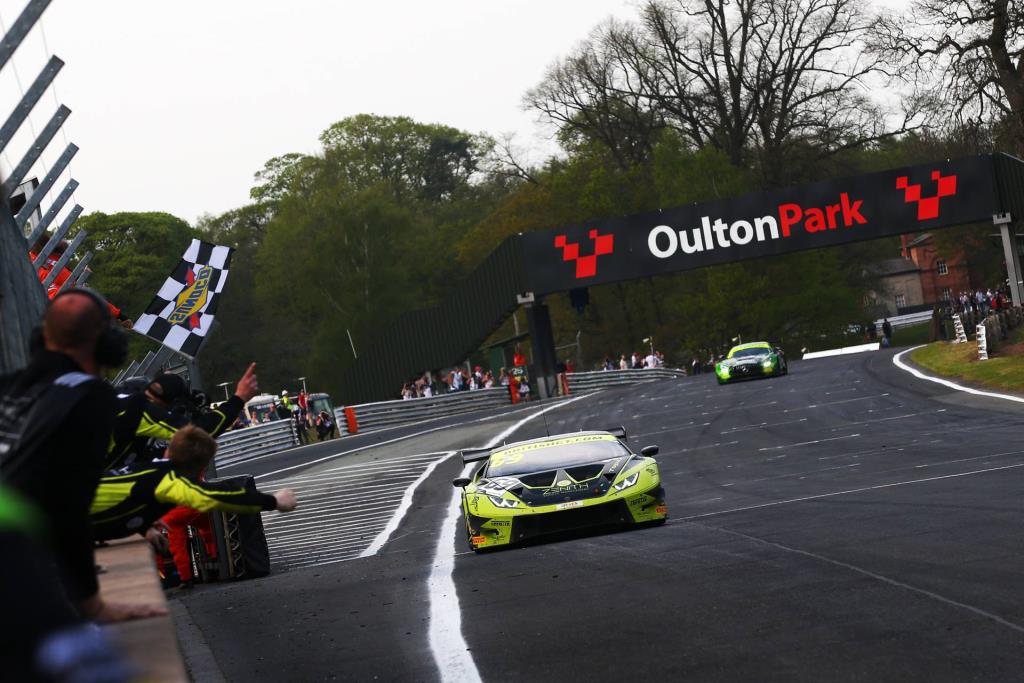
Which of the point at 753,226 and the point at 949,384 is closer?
the point at 949,384

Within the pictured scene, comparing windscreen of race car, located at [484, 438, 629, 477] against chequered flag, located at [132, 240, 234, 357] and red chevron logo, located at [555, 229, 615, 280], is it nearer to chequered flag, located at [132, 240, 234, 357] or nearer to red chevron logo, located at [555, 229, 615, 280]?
chequered flag, located at [132, 240, 234, 357]

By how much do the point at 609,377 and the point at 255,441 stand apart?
2179 centimetres

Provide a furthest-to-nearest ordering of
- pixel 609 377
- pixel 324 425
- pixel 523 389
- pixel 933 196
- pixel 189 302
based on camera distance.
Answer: pixel 609 377
pixel 523 389
pixel 933 196
pixel 324 425
pixel 189 302

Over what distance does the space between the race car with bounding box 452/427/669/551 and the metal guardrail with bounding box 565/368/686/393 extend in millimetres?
38694

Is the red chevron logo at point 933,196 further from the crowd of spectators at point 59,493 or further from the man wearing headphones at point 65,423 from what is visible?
the man wearing headphones at point 65,423

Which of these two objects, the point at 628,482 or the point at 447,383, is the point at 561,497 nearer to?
the point at 628,482

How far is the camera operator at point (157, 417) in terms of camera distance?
866cm

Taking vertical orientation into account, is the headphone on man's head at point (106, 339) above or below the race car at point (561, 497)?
above

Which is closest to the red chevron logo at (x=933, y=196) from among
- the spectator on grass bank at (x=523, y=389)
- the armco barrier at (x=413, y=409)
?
the spectator on grass bank at (x=523, y=389)

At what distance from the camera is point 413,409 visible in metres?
49.0

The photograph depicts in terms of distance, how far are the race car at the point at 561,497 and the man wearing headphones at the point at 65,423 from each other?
961 cm

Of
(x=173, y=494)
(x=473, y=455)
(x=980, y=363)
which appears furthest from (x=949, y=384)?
(x=173, y=494)

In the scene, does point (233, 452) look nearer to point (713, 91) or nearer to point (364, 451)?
point (364, 451)

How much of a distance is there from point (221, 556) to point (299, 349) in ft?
240
